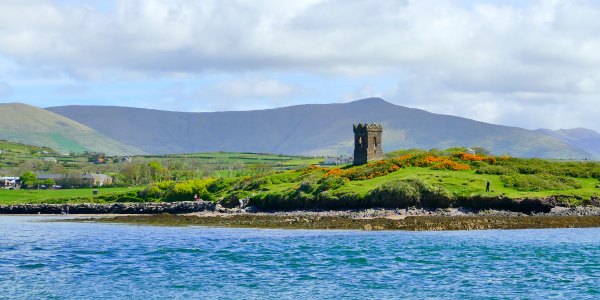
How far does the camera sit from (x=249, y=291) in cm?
3350

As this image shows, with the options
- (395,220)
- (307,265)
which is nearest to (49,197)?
(395,220)

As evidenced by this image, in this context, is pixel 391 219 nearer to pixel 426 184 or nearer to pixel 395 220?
pixel 395 220

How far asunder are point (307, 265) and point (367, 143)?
6799 cm

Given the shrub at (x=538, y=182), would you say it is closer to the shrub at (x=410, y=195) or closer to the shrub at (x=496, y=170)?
the shrub at (x=496, y=170)

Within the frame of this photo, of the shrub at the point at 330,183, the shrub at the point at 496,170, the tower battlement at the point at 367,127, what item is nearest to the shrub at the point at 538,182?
the shrub at the point at 496,170

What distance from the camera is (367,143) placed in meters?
108

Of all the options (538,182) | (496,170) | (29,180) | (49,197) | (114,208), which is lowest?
(114,208)

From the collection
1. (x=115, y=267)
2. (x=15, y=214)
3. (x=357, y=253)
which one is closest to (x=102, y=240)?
(x=115, y=267)

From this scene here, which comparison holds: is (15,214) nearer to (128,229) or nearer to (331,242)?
(128,229)

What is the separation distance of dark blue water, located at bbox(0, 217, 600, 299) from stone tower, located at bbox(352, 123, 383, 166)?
159ft

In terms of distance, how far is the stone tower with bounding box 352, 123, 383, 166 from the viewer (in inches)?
4245

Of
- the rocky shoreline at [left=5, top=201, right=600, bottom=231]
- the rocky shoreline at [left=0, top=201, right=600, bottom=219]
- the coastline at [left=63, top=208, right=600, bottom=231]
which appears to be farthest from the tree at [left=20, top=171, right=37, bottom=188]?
the coastline at [left=63, top=208, right=600, bottom=231]

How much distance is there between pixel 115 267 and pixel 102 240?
52.5 feet

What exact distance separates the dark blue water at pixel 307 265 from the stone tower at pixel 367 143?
48405mm
